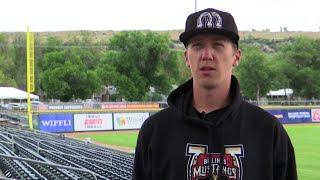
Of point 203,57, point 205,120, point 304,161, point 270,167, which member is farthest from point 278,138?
point 304,161

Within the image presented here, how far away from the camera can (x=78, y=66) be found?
60.0 m

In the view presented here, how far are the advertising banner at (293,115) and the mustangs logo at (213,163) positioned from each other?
31894mm

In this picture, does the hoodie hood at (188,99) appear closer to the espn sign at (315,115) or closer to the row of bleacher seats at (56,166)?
the row of bleacher seats at (56,166)

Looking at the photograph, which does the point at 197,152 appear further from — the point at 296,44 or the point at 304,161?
the point at 296,44

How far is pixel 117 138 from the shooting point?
960 inches

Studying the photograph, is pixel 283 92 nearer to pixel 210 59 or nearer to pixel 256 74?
pixel 256 74

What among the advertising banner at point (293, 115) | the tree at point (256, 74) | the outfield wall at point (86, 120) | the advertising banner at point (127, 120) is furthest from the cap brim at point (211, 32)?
the tree at point (256, 74)

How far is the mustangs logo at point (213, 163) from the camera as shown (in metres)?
1.96

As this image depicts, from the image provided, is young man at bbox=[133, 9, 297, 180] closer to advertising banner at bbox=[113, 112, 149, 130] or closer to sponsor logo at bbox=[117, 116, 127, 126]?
advertising banner at bbox=[113, 112, 149, 130]

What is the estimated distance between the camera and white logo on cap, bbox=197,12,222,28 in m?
2.02

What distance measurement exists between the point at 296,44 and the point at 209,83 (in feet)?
229

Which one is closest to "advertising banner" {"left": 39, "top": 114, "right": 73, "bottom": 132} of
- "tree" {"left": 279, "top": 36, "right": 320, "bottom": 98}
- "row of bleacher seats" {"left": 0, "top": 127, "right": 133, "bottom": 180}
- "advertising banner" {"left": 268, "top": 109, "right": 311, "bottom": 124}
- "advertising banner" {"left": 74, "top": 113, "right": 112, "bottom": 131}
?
"advertising banner" {"left": 74, "top": 113, "right": 112, "bottom": 131}

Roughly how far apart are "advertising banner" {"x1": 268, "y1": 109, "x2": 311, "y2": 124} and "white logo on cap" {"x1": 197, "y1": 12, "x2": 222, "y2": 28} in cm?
3189

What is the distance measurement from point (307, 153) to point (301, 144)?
336 cm
